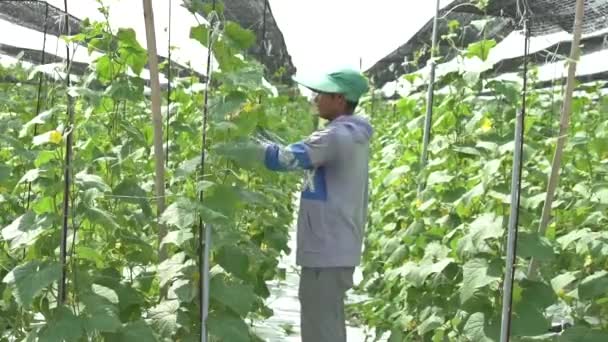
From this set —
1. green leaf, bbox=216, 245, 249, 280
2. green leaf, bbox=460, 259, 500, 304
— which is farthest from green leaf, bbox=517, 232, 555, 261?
green leaf, bbox=216, 245, 249, 280

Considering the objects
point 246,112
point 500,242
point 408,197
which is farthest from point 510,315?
point 408,197

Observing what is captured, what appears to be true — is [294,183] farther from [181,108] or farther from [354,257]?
[354,257]

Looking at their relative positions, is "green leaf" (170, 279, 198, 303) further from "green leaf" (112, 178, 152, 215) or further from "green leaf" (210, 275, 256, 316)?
"green leaf" (112, 178, 152, 215)

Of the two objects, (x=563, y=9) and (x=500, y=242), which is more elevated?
(x=563, y=9)

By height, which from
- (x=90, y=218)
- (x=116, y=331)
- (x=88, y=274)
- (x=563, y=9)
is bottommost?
(x=116, y=331)

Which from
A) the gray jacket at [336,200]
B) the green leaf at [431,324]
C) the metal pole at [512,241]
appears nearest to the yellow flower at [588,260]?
the metal pole at [512,241]

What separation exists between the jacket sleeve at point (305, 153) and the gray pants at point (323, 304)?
0.43 metres

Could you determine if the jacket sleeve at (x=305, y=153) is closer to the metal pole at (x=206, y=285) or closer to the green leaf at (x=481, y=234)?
the metal pole at (x=206, y=285)

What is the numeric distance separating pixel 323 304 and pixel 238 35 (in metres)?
1.09

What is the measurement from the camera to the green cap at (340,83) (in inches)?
135

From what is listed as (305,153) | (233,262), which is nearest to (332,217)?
(305,153)

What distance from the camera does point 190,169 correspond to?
9.35 feet

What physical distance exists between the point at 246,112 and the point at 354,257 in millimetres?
789

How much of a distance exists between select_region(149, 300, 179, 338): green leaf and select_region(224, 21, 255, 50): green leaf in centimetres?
88
